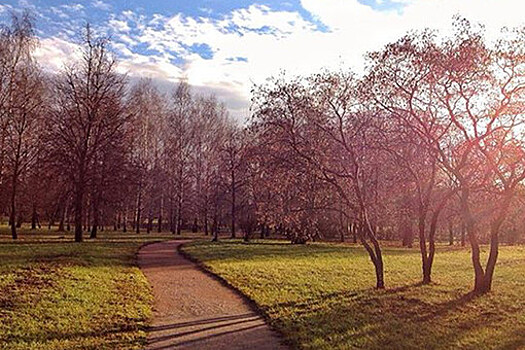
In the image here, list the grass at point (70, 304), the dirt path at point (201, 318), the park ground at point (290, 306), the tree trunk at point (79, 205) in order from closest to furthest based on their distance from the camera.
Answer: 1. the grass at point (70, 304)
2. the dirt path at point (201, 318)
3. the park ground at point (290, 306)
4. the tree trunk at point (79, 205)

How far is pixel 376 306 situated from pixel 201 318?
15.0 feet

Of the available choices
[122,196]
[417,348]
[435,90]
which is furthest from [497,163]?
[122,196]

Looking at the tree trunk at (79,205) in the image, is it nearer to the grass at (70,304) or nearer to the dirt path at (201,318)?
the grass at (70,304)

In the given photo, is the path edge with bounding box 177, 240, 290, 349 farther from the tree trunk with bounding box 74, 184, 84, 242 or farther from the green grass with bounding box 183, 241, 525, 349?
the tree trunk with bounding box 74, 184, 84, 242

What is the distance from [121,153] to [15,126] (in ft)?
22.1

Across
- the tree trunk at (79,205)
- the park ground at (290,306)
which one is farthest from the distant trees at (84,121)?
the park ground at (290,306)

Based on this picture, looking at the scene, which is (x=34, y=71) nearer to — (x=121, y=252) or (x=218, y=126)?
(x=121, y=252)

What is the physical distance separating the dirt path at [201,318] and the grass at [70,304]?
0.37m

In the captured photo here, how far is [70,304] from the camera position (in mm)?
10594

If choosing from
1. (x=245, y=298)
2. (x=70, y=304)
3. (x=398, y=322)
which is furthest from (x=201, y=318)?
(x=398, y=322)

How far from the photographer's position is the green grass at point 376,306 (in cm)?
919

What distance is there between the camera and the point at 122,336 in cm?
845

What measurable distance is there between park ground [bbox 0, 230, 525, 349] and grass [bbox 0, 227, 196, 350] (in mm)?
17

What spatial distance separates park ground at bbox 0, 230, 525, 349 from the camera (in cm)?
869
